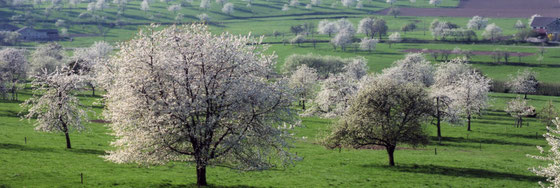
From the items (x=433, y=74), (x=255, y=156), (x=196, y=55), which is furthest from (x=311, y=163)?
(x=433, y=74)

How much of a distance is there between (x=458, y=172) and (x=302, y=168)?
1694 cm

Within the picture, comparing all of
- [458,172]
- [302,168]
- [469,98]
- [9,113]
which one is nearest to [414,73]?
[469,98]

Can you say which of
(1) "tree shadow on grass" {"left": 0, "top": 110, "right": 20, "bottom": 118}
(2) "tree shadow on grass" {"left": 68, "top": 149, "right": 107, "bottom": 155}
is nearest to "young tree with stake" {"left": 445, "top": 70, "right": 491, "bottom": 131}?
(2) "tree shadow on grass" {"left": 68, "top": 149, "right": 107, "bottom": 155}

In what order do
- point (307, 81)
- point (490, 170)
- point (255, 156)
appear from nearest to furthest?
point (255, 156) → point (490, 170) → point (307, 81)

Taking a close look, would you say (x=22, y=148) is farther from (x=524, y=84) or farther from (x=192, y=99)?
(x=524, y=84)

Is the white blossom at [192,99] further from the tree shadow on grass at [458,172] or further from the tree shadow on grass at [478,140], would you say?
the tree shadow on grass at [478,140]

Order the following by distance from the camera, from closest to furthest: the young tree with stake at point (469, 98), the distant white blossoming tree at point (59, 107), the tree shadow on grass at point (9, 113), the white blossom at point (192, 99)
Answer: the white blossom at point (192, 99)
the distant white blossoming tree at point (59, 107)
the tree shadow on grass at point (9, 113)
the young tree with stake at point (469, 98)

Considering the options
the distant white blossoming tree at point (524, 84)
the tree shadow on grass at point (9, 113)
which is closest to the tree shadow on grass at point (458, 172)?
the tree shadow on grass at point (9, 113)

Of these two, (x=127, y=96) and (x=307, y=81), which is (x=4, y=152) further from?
(x=307, y=81)

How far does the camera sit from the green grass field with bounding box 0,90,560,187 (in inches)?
1646

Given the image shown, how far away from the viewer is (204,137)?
3578cm

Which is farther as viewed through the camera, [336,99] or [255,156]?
[336,99]

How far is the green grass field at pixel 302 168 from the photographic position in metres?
41.8

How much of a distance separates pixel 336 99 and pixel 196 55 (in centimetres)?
5784
